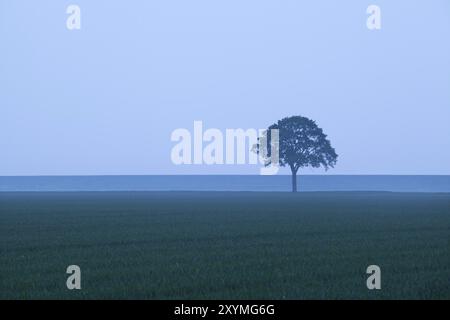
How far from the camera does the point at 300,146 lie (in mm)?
117000

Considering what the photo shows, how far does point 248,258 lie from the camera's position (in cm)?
2409

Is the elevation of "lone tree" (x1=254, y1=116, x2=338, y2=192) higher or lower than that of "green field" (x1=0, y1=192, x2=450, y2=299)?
higher

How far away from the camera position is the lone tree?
116062mm

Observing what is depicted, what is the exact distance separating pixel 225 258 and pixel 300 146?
308ft

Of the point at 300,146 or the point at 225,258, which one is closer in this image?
the point at 225,258

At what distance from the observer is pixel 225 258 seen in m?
24.0

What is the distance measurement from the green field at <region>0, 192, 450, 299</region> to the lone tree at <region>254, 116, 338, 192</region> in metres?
74.4

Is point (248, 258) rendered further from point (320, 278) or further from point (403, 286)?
point (403, 286)

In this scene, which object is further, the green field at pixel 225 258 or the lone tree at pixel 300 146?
the lone tree at pixel 300 146

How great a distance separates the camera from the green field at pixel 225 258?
692 inches

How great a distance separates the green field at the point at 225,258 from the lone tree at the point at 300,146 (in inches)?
2928
